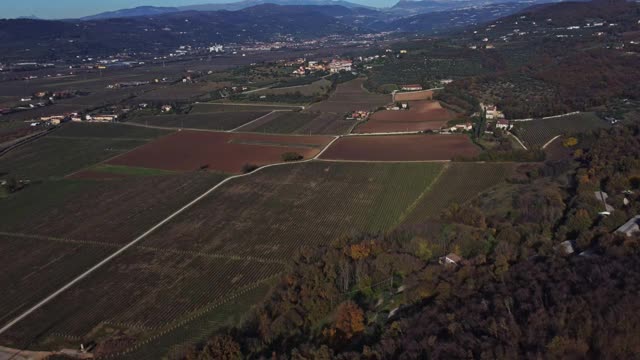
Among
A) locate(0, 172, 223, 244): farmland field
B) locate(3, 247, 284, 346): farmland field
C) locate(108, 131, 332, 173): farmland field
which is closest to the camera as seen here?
locate(3, 247, 284, 346): farmland field

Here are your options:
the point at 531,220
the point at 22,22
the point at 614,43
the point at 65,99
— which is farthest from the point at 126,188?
the point at 22,22

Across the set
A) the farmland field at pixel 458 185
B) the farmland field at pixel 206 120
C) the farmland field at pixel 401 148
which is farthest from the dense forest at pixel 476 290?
the farmland field at pixel 206 120

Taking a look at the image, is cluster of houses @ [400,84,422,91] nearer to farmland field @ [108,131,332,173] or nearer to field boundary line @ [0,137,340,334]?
farmland field @ [108,131,332,173]

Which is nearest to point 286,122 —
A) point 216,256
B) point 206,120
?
point 206,120

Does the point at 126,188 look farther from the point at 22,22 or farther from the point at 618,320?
the point at 22,22

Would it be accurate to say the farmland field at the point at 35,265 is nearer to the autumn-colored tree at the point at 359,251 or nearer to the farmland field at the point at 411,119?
the autumn-colored tree at the point at 359,251

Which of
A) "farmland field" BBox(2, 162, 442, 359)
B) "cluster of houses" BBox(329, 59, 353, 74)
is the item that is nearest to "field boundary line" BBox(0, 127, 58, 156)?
"farmland field" BBox(2, 162, 442, 359)
